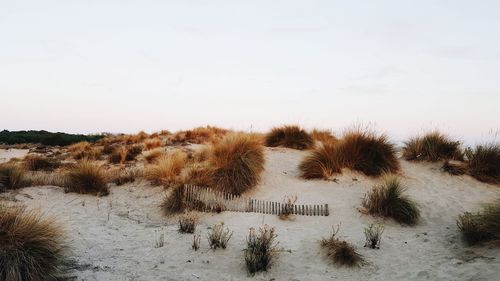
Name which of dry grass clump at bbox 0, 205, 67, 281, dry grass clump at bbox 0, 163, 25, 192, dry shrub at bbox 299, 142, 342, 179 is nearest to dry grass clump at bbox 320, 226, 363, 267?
dry grass clump at bbox 0, 205, 67, 281

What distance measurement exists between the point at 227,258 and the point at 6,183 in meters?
7.30

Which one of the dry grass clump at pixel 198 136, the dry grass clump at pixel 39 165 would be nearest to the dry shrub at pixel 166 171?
the dry grass clump at pixel 39 165

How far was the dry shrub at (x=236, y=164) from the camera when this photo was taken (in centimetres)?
1014

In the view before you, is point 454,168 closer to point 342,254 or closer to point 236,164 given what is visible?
point 236,164

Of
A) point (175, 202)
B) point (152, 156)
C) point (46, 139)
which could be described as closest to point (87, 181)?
point (175, 202)

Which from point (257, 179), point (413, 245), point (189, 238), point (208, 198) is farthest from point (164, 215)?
point (413, 245)

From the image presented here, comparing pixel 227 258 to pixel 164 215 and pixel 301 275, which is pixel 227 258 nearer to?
pixel 301 275

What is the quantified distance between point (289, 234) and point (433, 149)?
7.06 meters

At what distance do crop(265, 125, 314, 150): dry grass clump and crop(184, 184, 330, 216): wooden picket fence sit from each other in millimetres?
5263

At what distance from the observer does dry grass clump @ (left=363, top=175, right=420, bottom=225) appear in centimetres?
830

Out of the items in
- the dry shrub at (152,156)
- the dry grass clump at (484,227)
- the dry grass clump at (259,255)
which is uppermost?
the dry shrub at (152,156)

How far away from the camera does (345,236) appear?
24.8ft

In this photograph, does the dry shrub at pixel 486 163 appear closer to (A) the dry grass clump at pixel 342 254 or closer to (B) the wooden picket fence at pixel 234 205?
(B) the wooden picket fence at pixel 234 205

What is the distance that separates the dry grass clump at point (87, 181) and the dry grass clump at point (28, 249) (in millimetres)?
4952
